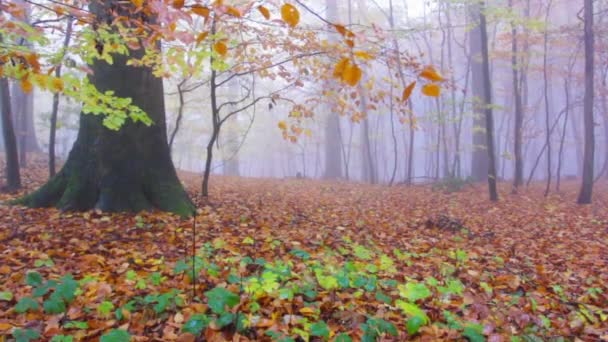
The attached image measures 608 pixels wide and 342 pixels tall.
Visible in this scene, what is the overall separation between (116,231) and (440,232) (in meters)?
5.00

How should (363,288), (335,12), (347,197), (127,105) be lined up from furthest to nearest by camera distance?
(335,12) < (347,197) < (127,105) < (363,288)

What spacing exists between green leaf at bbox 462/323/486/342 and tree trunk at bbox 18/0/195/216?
436cm

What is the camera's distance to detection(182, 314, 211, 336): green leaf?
7.97 ft

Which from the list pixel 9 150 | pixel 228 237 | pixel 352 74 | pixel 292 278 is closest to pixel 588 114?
pixel 228 237

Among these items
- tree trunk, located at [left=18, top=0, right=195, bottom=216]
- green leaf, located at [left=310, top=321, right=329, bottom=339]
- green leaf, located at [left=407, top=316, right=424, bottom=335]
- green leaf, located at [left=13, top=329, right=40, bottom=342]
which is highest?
tree trunk, located at [left=18, top=0, right=195, bottom=216]

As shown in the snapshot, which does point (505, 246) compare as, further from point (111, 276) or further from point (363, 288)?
point (111, 276)

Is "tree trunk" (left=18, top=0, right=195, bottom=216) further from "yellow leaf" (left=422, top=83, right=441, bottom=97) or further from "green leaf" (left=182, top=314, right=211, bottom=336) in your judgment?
"yellow leaf" (left=422, top=83, right=441, bottom=97)

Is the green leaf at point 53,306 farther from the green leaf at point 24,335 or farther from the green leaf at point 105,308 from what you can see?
the green leaf at point 105,308

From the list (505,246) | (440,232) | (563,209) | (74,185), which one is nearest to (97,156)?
(74,185)

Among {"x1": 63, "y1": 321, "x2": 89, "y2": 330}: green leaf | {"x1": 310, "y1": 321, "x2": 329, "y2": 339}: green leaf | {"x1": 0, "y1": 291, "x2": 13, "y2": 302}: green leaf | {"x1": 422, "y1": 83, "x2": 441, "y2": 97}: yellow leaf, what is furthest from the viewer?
{"x1": 0, "y1": 291, "x2": 13, "y2": 302}: green leaf

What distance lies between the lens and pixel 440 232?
21.0 ft

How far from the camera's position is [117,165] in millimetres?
5602


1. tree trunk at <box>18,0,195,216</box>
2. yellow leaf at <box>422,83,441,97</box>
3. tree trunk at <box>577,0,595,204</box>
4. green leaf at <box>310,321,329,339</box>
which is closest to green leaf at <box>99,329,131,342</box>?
green leaf at <box>310,321,329,339</box>

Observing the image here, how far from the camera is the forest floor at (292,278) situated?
8.64 feet
